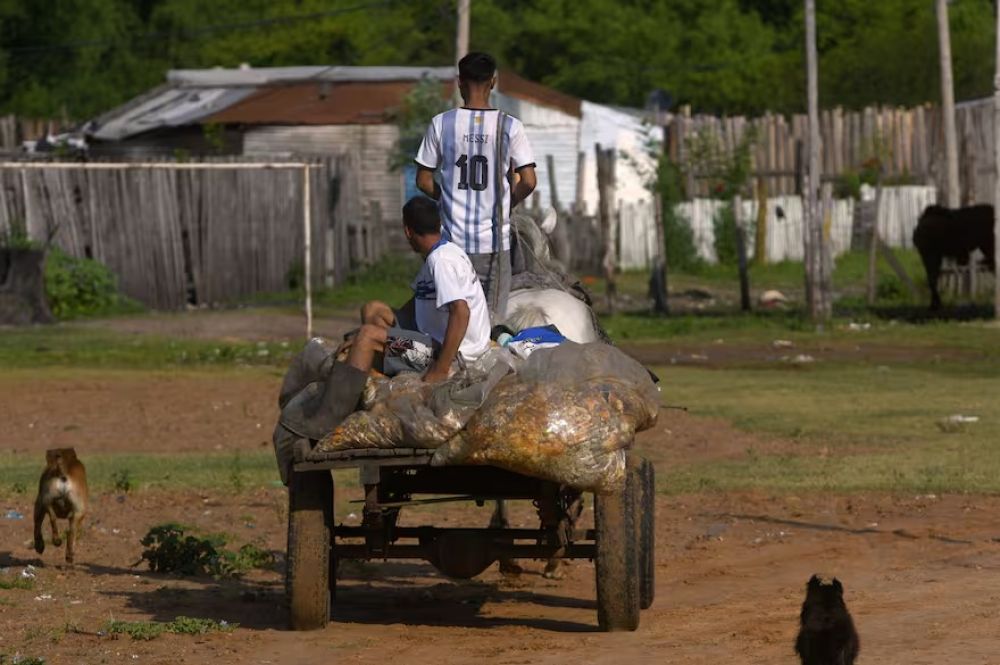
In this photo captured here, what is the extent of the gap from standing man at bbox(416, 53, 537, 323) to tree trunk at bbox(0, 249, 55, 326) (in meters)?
18.3

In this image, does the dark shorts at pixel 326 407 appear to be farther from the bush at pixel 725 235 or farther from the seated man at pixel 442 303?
the bush at pixel 725 235

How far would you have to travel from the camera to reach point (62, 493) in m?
10.8

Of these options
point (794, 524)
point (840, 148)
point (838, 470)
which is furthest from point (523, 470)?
point (840, 148)

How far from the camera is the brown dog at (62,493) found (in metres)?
10.8

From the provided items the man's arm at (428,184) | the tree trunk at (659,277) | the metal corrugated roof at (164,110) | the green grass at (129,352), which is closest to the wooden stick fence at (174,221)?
the green grass at (129,352)

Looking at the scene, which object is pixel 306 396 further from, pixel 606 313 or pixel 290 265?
pixel 290 265

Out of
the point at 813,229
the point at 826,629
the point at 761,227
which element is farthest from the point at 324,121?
the point at 826,629

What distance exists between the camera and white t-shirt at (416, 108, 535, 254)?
32.2 feet

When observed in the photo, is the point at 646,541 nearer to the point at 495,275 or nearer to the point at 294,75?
the point at 495,275

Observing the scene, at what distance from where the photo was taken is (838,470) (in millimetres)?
14492

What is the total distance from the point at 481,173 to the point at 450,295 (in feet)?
3.88

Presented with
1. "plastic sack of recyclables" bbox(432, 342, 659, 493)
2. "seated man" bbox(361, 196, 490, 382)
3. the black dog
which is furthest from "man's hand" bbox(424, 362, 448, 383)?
the black dog

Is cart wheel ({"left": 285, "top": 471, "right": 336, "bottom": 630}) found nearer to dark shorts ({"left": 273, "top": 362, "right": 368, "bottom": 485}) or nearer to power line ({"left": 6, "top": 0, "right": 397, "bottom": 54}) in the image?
dark shorts ({"left": 273, "top": 362, "right": 368, "bottom": 485})

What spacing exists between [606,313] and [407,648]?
2039cm
